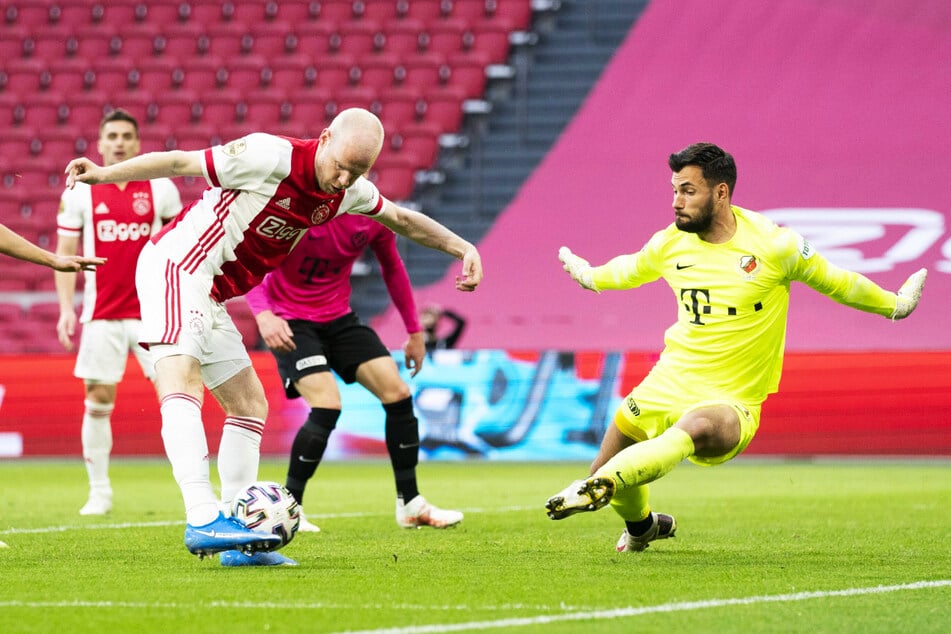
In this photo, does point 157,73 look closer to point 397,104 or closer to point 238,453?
point 397,104

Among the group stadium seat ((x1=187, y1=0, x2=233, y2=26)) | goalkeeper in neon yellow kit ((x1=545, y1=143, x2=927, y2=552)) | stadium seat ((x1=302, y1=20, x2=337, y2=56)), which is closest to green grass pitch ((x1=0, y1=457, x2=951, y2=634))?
goalkeeper in neon yellow kit ((x1=545, y1=143, x2=927, y2=552))

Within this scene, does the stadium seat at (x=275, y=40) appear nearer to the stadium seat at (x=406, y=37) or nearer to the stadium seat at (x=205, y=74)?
the stadium seat at (x=205, y=74)

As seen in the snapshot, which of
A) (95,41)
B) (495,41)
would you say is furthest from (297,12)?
(495,41)

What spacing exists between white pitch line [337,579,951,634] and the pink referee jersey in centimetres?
388

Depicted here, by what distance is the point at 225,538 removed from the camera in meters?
6.16

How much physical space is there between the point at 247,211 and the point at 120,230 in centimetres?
416

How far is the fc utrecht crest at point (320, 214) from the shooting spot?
660 centimetres


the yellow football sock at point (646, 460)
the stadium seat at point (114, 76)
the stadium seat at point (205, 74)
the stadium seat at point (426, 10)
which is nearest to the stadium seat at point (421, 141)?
the stadium seat at point (426, 10)

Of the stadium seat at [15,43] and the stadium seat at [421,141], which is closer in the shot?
the stadium seat at [421,141]

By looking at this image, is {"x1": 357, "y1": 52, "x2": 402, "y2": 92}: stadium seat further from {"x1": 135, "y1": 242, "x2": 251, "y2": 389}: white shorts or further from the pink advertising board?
{"x1": 135, "y1": 242, "x2": 251, "y2": 389}: white shorts

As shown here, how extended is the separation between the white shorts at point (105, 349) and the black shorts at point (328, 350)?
2057 millimetres

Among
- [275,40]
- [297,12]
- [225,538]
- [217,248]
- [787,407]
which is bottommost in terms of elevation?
[787,407]

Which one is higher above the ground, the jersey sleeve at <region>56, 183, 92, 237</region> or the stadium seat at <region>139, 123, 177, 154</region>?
the jersey sleeve at <region>56, 183, 92, 237</region>

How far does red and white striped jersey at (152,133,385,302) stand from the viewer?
6.37 m
